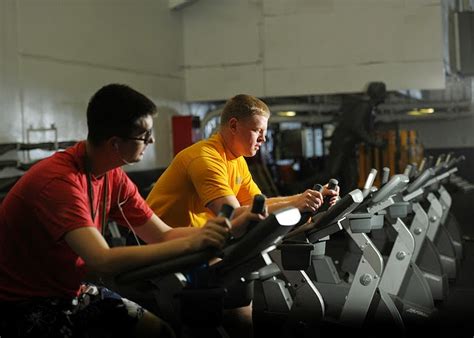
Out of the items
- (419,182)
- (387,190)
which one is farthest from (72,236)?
(419,182)

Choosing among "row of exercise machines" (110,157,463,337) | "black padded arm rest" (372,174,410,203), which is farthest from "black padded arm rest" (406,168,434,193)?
"black padded arm rest" (372,174,410,203)

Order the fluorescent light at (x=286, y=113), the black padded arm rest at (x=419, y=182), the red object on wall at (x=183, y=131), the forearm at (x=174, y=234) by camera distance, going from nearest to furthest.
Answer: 1. the forearm at (x=174, y=234)
2. the black padded arm rest at (x=419, y=182)
3. the red object on wall at (x=183, y=131)
4. the fluorescent light at (x=286, y=113)

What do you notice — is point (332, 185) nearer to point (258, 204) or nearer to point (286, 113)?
point (258, 204)

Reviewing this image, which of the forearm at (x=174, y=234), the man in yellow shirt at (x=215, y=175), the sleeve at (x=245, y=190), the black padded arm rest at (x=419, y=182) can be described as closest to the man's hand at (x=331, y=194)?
the man in yellow shirt at (x=215, y=175)

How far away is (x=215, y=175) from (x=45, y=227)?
97cm

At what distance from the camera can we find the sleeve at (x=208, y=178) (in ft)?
8.70

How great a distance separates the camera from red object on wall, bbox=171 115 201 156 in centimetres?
834

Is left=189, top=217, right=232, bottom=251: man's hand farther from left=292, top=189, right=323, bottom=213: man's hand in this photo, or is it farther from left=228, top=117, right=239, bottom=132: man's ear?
left=228, top=117, right=239, bottom=132: man's ear

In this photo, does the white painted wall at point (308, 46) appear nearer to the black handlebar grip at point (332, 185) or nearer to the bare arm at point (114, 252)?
the black handlebar grip at point (332, 185)

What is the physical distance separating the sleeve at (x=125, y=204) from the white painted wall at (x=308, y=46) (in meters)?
6.46

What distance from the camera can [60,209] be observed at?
1792mm

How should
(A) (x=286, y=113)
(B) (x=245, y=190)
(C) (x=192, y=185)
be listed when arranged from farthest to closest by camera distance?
(A) (x=286, y=113)
(B) (x=245, y=190)
(C) (x=192, y=185)

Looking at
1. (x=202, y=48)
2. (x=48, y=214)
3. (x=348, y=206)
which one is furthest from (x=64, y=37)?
(x=48, y=214)

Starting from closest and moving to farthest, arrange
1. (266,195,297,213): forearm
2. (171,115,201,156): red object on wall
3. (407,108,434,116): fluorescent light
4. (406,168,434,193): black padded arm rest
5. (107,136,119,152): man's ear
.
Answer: (107,136,119,152): man's ear → (266,195,297,213): forearm → (406,168,434,193): black padded arm rest → (171,115,201,156): red object on wall → (407,108,434,116): fluorescent light
